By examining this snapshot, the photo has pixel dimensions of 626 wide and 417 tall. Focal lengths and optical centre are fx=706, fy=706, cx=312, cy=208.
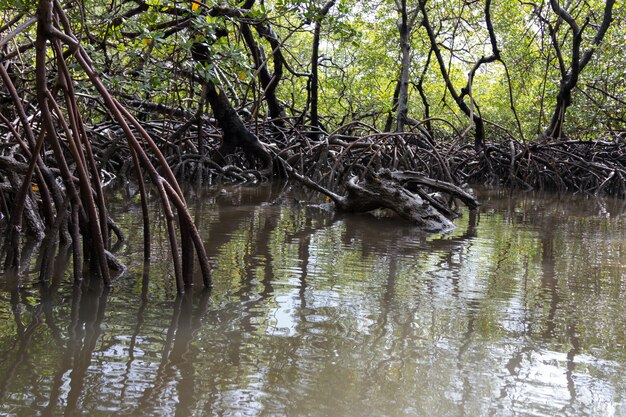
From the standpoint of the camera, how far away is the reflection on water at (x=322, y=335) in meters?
1.79

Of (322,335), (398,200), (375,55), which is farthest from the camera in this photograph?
(375,55)

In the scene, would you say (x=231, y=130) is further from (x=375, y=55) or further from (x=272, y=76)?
(x=375, y=55)

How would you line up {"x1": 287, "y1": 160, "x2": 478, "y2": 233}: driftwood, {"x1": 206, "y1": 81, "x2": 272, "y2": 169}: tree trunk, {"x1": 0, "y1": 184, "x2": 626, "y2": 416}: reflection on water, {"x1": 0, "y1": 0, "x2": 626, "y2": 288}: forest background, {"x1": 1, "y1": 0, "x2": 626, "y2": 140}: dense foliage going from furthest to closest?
{"x1": 206, "y1": 81, "x2": 272, "y2": 169}: tree trunk
{"x1": 287, "y1": 160, "x2": 478, "y2": 233}: driftwood
{"x1": 1, "y1": 0, "x2": 626, "y2": 140}: dense foliage
{"x1": 0, "y1": 0, "x2": 626, "y2": 288}: forest background
{"x1": 0, "y1": 184, "x2": 626, "y2": 416}: reflection on water

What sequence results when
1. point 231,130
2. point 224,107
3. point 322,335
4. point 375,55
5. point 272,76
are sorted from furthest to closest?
point 375,55 → point 272,76 → point 231,130 → point 224,107 → point 322,335

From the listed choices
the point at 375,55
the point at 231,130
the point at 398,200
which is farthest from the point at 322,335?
the point at 375,55

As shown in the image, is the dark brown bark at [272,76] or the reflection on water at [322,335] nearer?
the reflection on water at [322,335]

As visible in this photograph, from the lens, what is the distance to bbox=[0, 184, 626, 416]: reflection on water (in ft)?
5.87

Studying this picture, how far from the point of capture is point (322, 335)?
2316 millimetres

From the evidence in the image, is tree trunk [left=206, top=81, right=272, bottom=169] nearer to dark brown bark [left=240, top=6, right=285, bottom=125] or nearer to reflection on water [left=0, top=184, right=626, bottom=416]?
dark brown bark [left=240, top=6, right=285, bottom=125]

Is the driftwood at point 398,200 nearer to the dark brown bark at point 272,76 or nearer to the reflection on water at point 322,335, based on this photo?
the reflection on water at point 322,335

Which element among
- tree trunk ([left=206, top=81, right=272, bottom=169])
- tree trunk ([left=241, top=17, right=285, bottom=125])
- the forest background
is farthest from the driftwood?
tree trunk ([left=241, top=17, right=285, bottom=125])

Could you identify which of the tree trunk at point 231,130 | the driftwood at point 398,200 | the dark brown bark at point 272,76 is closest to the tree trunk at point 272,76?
the dark brown bark at point 272,76

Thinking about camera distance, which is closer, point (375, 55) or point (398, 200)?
point (398, 200)

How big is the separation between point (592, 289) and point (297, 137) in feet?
20.1
